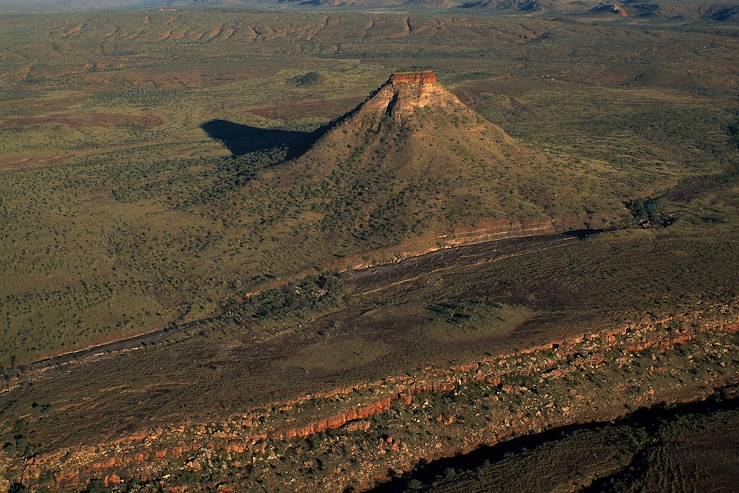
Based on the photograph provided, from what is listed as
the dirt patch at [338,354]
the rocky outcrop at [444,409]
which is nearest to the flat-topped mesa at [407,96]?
the dirt patch at [338,354]

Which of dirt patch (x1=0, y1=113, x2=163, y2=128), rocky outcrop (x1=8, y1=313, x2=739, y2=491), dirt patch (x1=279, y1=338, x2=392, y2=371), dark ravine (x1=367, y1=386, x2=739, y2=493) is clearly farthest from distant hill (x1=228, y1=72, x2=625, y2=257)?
dirt patch (x1=0, y1=113, x2=163, y2=128)

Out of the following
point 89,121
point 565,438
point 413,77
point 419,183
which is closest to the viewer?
point 565,438

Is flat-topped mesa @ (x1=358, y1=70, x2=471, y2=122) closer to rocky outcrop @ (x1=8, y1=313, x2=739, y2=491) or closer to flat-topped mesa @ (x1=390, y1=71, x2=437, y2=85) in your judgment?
flat-topped mesa @ (x1=390, y1=71, x2=437, y2=85)

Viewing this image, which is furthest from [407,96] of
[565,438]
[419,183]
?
[565,438]

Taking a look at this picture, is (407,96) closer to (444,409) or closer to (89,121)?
(444,409)

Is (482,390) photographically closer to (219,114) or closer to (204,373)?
(204,373)

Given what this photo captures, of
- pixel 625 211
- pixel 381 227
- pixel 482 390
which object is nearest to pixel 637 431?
pixel 482 390

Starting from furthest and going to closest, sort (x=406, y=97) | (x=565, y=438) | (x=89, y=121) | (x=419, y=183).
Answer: (x=89, y=121) < (x=406, y=97) < (x=419, y=183) < (x=565, y=438)

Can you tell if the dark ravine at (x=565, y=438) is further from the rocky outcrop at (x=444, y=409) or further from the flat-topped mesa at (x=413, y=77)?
the flat-topped mesa at (x=413, y=77)
